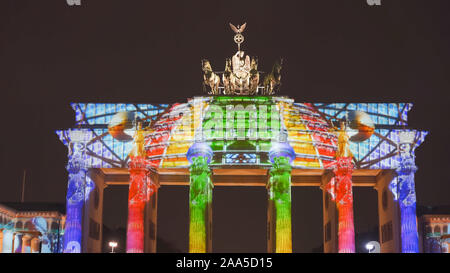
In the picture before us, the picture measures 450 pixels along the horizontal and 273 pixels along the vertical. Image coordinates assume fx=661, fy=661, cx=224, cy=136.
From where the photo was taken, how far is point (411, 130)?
234 feet

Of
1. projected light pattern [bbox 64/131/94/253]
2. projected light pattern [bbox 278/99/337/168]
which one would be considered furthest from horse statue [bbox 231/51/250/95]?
projected light pattern [bbox 64/131/94/253]

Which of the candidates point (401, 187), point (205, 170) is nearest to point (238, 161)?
point (205, 170)

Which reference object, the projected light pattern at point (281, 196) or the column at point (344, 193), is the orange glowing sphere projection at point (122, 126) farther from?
the column at point (344, 193)

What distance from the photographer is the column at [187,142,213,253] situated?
220 feet

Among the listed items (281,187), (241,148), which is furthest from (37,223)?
(281,187)

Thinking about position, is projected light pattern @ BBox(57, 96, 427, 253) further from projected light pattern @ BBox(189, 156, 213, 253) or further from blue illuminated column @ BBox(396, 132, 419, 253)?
projected light pattern @ BBox(189, 156, 213, 253)

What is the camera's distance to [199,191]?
223 ft

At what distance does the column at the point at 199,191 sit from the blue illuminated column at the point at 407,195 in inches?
795

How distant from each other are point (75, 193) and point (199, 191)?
13.2m

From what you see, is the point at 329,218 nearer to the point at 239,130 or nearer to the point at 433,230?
the point at 433,230

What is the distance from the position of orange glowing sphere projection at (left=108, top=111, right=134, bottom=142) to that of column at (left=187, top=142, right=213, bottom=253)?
745 cm
